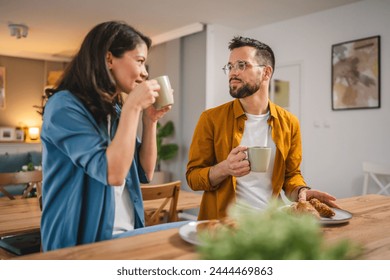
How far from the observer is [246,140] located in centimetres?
166

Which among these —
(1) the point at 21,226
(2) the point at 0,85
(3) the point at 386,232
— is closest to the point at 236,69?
(3) the point at 386,232

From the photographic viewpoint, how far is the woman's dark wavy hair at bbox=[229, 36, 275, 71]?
169 centimetres

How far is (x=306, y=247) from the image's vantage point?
1.65 feet

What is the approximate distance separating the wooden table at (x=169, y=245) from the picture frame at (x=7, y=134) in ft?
22.4

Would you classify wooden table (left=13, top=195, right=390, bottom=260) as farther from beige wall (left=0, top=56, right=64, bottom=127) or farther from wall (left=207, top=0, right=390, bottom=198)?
beige wall (left=0, top=56, right=64, bottom=127)

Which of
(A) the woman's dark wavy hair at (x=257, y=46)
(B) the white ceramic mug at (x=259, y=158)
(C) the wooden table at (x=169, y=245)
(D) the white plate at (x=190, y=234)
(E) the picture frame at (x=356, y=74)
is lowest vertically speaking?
(C) the wooden table at (x=169, y=245)

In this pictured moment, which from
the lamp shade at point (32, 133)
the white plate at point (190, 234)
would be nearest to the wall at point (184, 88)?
the lamp shade at point (32, 133)

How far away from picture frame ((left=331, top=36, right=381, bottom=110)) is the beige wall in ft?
18.1

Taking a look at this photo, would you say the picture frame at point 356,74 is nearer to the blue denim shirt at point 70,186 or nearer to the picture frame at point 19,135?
the blue denim shirt at point 70,186

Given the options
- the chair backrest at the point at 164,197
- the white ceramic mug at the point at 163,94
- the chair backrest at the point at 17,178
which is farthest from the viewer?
the chair backrest at the point at 17,178

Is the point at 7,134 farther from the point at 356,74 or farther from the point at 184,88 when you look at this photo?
the point at 356,74

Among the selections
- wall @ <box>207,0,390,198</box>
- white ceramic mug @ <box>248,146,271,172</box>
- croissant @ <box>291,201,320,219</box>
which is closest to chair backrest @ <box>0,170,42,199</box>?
white ceramic mug @ <box>248,146,271,172</box>

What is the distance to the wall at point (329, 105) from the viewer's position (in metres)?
3.95

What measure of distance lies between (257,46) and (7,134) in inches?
250
